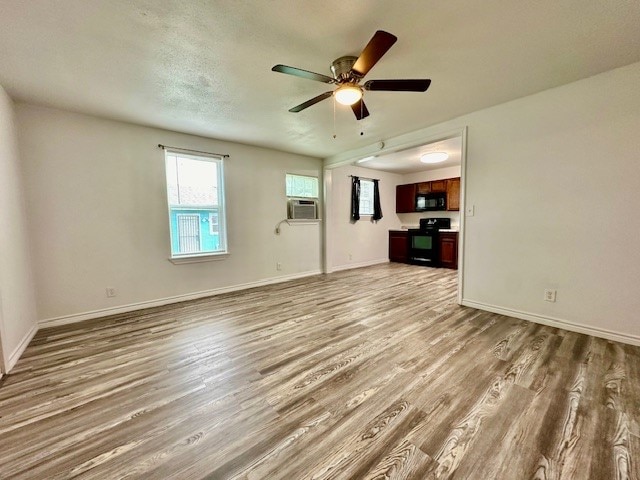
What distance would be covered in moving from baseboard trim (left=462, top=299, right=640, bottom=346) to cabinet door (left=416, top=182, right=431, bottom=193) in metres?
3.94

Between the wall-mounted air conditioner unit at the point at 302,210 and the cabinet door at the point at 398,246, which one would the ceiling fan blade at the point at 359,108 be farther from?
the cabinet door at the point at 398,246

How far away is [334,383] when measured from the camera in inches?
70.7

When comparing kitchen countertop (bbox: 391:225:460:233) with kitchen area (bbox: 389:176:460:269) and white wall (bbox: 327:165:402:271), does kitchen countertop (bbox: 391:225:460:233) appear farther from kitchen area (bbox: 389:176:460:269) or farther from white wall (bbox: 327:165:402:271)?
white wall (bbox: 327:165:402:271)

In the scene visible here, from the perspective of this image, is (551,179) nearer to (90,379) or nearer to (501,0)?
(501,0)

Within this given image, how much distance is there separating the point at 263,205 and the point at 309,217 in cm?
105

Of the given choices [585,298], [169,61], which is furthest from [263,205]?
[585,298]

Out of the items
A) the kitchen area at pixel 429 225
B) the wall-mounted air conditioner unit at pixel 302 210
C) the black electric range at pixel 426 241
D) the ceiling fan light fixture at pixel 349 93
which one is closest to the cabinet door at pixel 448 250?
the kitchen area at pixel 429 225

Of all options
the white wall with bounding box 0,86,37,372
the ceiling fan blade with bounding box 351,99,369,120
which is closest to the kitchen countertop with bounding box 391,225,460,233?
the ceiling fan blade with bounding box 351,99,369,120

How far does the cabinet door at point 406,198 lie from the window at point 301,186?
2930 millimetres

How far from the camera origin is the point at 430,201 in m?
6.41

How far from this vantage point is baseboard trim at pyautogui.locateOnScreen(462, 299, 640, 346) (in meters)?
2.30

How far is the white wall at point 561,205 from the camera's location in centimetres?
228

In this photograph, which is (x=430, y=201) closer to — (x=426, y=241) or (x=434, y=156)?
(x=426, y=241)

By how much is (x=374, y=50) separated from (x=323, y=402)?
2.30 metres
